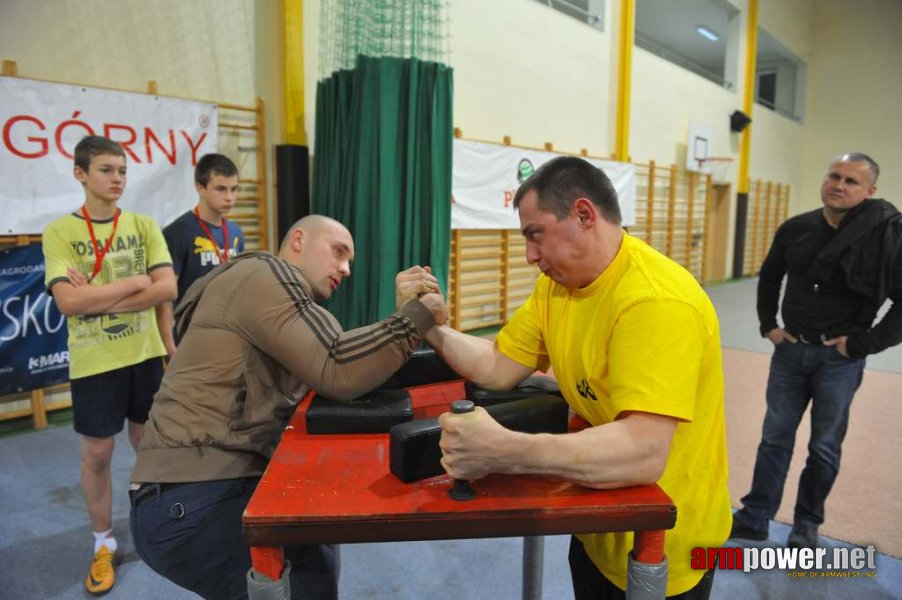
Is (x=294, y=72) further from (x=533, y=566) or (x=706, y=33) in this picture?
(x=706, y=33)

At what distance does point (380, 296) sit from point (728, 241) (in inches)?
359

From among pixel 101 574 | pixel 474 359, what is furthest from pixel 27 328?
pixel 474 359

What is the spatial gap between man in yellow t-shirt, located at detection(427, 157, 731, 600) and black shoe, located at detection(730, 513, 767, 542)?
1.24 metres

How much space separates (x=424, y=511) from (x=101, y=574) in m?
1.68

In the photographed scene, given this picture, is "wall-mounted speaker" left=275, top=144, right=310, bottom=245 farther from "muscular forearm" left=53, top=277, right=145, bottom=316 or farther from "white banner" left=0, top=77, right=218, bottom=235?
"muscular forearm" left=53, top=277, right=145, bottom=316

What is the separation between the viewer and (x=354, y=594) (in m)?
1.88

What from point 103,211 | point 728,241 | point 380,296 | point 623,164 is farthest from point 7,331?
point 728,241

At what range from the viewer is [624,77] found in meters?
6.85

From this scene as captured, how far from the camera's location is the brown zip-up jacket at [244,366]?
1.17m

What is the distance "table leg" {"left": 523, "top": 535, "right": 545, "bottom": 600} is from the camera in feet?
5.05

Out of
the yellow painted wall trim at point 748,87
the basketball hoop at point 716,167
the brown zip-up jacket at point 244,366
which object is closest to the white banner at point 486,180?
the brown zip-up jacket at point 244,366

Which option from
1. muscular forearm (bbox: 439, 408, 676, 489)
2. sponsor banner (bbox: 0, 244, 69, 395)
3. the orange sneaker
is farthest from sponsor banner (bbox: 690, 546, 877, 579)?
sponsor banner (bbox: 0, 244, 69, 395)

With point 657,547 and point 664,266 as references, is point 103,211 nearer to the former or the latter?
point 664,266

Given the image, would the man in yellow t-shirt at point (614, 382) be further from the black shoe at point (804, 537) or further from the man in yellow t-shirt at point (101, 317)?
the man in yellow t-shirt at point (101, 317)
